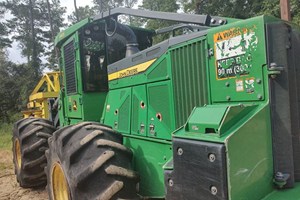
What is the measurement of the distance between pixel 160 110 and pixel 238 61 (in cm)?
124

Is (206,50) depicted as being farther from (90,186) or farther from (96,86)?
(96,86)

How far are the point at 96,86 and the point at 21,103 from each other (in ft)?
75.2

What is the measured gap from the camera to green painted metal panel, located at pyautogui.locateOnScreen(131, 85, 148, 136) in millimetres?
3871

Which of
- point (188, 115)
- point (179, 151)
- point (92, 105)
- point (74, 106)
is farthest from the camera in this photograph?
point (74, 106)

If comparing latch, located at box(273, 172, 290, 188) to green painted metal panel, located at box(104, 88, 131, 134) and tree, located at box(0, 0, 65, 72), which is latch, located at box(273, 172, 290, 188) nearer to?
green painted metal panel, located at box(104, 88, 131, 134)

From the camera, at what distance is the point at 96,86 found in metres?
5.19

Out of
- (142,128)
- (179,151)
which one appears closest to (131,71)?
(142,128)

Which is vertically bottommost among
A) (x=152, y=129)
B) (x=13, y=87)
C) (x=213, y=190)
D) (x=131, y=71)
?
(x=213, y=190)

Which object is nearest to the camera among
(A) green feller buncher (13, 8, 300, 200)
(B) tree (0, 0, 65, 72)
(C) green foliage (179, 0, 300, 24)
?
(A) green feller buncher (13, 8, 300, 200)

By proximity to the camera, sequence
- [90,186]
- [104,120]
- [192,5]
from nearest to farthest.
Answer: [90,186] → [104,120] → [192,5]

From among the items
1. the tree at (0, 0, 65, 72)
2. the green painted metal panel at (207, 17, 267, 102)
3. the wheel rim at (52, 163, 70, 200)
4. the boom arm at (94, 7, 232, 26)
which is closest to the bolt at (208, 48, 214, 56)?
the green painted metal panel at (207, 17, 267, 102)

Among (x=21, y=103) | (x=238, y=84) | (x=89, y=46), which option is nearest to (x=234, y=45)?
(x=238, y=84)

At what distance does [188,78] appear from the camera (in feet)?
10.5

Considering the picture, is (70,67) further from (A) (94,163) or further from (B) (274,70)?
(B) (274,70)
